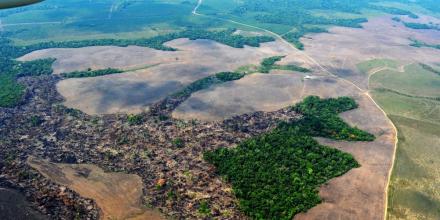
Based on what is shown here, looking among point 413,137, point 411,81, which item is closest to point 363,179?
point 413,137

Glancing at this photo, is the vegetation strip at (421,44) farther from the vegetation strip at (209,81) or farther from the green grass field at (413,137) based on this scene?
the vegetation strip at (209,81)

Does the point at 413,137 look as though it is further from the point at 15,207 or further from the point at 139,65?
the point at 139,65

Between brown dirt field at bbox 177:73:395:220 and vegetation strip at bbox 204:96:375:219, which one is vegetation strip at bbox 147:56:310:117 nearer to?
brown dirt field at bbox 177:73:395:220

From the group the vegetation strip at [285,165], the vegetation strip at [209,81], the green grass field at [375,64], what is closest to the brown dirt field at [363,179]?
the vegetation strip at [285,165]

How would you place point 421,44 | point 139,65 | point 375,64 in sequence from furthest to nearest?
point 421,44 → point 375,64 → point 139,65

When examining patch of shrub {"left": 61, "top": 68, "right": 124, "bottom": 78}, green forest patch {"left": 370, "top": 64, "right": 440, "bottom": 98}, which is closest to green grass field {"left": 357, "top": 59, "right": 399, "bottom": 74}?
green forest patch {"left": 370, "top": 64, "right": 440, "bottom": 98}

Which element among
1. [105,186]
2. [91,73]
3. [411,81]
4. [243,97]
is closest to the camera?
[105,186]
